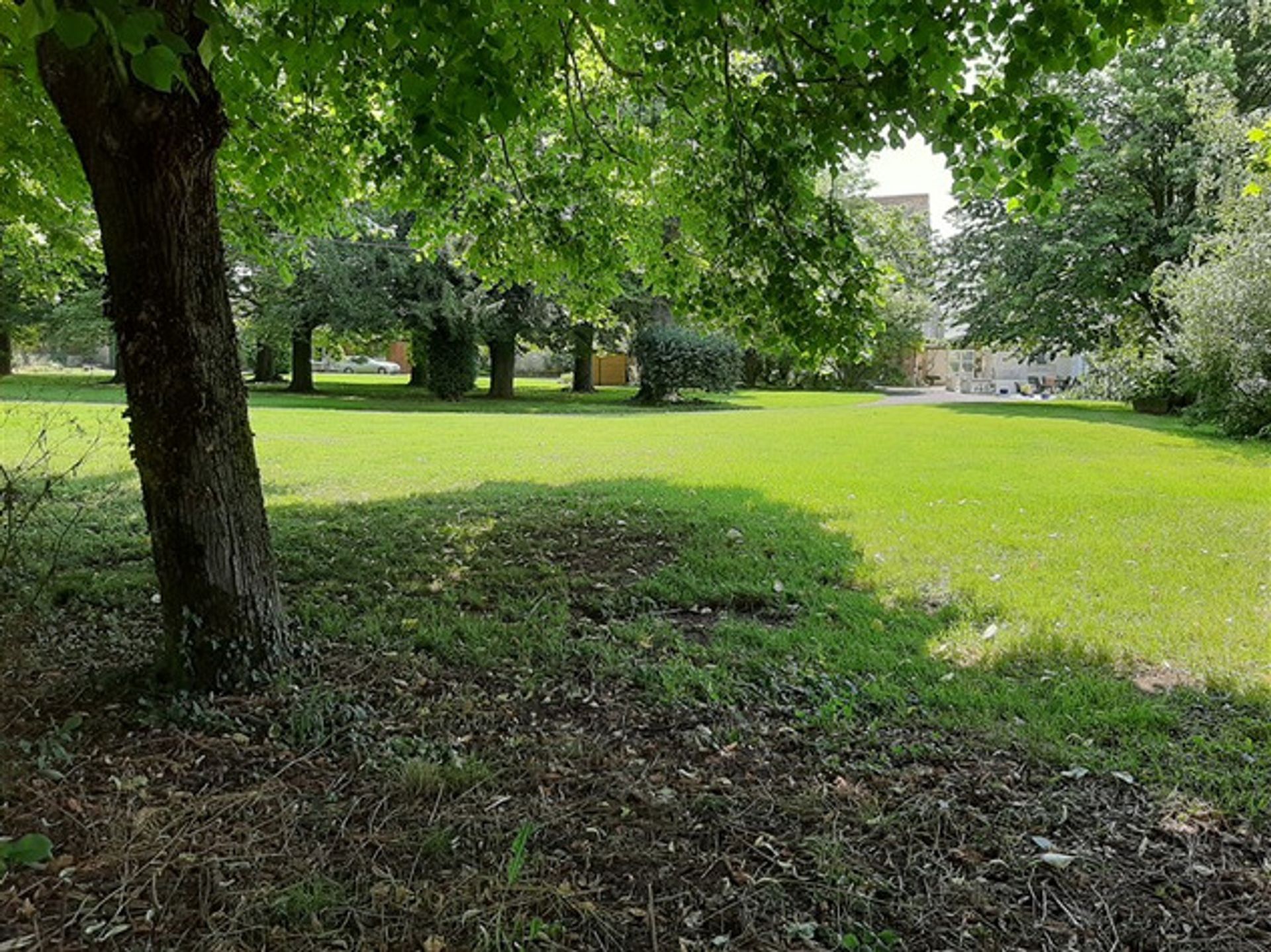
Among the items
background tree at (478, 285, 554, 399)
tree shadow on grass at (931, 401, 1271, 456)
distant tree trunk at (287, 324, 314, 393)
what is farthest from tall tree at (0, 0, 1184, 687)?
distant tree trunk at (287, 324, 314, 393)

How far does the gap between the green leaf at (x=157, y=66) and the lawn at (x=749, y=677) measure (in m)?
2.06

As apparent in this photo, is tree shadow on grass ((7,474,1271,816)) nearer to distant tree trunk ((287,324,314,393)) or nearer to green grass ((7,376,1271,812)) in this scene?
green grass ((7,376,1271,812))

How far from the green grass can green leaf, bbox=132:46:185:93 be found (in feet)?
8.92

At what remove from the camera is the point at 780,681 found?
144 inches

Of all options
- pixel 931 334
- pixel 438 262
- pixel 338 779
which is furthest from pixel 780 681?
pixel 931 334

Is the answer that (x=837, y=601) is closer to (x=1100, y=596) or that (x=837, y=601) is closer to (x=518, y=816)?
(x=1100, y=596)

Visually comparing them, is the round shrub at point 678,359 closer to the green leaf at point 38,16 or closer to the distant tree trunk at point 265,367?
the distant tree trunk at point 265,367

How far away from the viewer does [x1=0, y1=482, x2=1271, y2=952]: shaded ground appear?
205cm

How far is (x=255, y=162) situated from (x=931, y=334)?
50129 mm

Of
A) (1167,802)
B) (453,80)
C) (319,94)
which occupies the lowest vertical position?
(1167,802)

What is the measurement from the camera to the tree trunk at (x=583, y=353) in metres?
25.6

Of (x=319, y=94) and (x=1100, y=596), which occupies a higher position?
(x=319, y=94)

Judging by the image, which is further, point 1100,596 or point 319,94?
point 319,94

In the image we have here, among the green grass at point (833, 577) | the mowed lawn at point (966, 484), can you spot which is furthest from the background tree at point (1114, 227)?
the green grass at point (833, 577)
